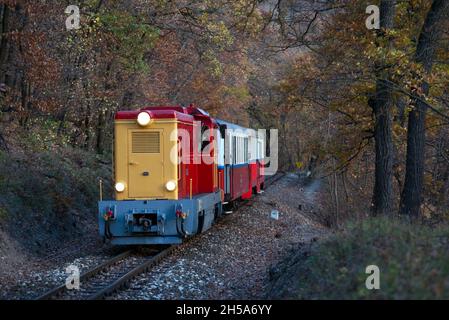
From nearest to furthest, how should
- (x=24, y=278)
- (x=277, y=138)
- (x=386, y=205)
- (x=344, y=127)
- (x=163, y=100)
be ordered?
1. (x=24, y=278)
2. (x=386, y=205)
3. (x=344, y=127)
4. (x=163, y=100)
5. (x=277, y=138)


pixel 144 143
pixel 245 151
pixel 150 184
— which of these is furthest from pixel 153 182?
pixel 245 151

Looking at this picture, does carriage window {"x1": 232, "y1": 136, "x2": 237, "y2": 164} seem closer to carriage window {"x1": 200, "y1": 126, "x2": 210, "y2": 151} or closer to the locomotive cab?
carriage window {"x1": 200, "y1": 126, "x2": 210, "y2": 151}

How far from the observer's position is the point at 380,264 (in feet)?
22.3

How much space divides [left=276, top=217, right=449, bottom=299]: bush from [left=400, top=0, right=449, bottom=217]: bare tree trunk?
5497 mm

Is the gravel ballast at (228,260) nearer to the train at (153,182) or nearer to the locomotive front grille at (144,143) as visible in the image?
the train at (153,182)

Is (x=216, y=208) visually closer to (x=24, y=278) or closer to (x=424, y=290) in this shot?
(x=24, y=278)

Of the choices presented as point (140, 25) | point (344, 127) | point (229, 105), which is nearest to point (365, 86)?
point (344, 127)

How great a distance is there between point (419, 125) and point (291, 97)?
3900 millimetres

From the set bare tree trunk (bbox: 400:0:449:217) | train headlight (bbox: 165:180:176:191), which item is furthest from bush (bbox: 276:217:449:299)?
bare tree trunk (bbox: 400:0:449:217)

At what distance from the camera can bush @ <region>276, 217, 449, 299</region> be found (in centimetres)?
605

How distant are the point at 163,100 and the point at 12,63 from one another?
10.8 m

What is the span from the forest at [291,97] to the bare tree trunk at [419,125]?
0.03 metres

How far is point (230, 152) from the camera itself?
18.5 meters

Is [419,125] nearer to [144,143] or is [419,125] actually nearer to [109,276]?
[144,143]
